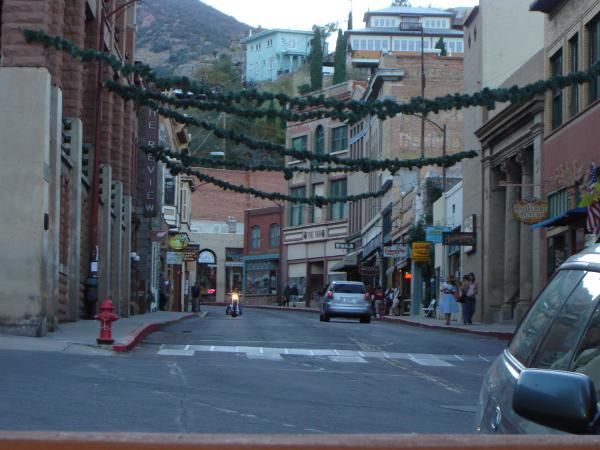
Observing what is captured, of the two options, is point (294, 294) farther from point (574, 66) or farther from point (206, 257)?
point (574, 66)

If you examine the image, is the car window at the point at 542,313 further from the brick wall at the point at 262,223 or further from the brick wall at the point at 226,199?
the brick wall at the point at 226,199

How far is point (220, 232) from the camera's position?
339 feet

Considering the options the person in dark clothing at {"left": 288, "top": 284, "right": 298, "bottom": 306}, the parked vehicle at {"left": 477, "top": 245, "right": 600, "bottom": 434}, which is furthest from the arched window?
the parked vehicle at {"left": 477, "top": 245, "right": 600, "bottom": 434}

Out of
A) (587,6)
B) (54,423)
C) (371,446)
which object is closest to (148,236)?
(587,6)

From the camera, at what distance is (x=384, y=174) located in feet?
230

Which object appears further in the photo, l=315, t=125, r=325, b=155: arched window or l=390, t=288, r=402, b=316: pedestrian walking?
l=315, t=125, r=325, b=155: arched window

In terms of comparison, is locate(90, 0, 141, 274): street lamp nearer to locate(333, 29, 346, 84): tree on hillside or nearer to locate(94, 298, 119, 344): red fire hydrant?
locate(94, 298, 119, 344): red fire hydrant

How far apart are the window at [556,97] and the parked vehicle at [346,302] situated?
9.89 m

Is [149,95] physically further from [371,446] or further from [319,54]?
[319,54]

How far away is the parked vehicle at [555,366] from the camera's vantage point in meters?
3.63

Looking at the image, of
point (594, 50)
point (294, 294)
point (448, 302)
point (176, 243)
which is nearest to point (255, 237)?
point (294, 294)

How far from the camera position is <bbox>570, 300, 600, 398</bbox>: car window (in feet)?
13.3

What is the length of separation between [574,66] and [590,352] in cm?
2955

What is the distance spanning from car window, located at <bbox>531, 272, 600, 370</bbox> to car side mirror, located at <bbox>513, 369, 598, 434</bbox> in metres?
0.50
